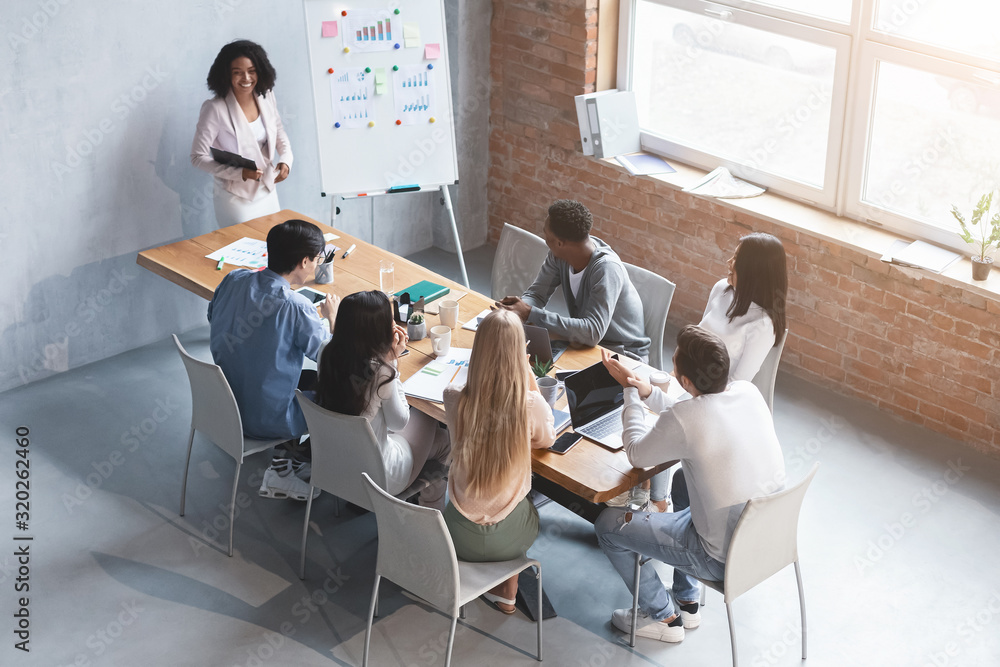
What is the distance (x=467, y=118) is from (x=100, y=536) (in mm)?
3587

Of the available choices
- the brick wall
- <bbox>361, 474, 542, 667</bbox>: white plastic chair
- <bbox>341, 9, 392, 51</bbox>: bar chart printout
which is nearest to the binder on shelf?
the brick wall

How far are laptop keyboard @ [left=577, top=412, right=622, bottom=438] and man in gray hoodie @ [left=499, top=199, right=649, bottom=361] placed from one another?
0.50m

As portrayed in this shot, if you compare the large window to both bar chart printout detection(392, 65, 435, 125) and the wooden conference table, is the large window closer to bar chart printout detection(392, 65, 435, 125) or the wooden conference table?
bar chart printout detection(392, 65, 435, 125)

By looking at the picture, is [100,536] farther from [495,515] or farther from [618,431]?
[618,431]

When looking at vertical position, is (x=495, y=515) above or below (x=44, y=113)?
below

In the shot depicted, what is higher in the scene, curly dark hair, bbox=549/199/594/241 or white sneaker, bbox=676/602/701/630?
curly dark hair, bbox=549/199/594/241

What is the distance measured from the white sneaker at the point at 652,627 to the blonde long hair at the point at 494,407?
0.88 m

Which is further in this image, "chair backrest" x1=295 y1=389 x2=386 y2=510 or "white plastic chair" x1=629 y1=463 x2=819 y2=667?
"chair backrest" x1=295 y1=389 x2=386 y2=510

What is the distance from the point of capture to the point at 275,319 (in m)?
3.92

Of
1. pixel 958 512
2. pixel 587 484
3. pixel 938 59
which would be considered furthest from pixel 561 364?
pixel 938 59

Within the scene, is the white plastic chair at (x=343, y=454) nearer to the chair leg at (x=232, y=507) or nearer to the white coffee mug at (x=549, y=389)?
the chair leg at (x=232, y=507)

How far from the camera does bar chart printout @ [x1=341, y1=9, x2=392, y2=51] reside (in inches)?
211

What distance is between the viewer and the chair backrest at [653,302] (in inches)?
173

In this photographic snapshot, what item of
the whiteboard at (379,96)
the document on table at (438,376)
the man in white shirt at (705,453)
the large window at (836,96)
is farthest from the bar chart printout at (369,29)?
the man in white shirt at (705,453)
